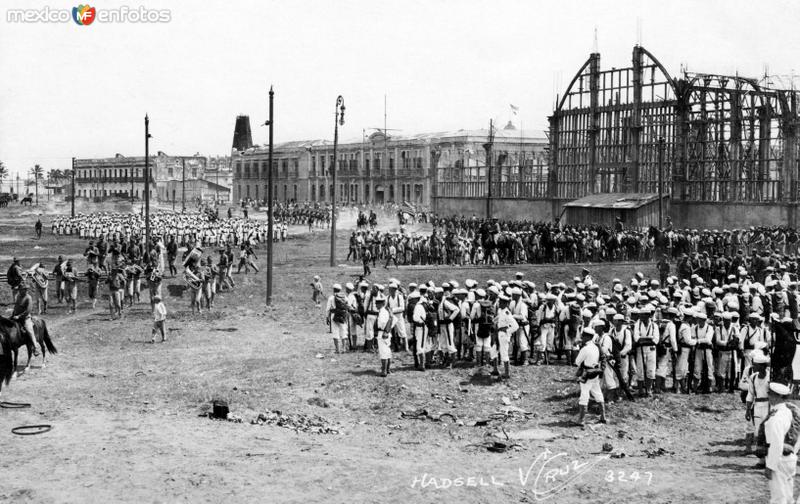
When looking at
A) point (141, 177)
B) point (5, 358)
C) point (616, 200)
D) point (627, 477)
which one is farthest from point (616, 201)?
point (141, 177)

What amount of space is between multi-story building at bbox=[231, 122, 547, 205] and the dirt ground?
43.1 metres

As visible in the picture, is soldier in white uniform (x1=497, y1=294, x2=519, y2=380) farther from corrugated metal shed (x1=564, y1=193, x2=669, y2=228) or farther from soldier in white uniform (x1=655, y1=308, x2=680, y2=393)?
corrugated metal shed (x1=564, y1=193, x2=669, y2=228)

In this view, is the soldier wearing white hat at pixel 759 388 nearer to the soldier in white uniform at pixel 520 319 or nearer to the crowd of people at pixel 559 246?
the soldier in white uniform at pixel 520 319

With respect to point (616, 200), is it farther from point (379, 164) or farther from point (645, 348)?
point (379, 164)

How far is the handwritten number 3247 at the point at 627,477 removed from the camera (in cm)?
1045

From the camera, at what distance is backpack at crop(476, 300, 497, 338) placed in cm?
1630

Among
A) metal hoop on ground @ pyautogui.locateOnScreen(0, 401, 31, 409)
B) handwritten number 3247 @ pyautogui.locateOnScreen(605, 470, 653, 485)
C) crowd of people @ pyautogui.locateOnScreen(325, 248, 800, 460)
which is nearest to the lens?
handwritten number 3247 @ pyautogui.locateOnScreen(605, 470, 653, 485)

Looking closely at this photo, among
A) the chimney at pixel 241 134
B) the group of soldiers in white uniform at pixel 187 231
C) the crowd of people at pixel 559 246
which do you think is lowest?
the crowd of people at pixel 559 246

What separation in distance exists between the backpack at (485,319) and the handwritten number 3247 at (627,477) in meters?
5.82

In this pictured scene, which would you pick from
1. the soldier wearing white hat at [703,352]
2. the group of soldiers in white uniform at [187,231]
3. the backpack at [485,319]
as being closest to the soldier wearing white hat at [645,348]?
the soldier wearing white hat at [703,352]

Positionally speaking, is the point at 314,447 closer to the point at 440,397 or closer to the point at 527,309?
the point at 440,397

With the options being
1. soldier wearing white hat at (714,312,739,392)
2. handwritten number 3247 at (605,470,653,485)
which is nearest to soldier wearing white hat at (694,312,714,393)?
soldier wearing white hat at (714,312,739,392)

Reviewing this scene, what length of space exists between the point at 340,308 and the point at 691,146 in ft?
109

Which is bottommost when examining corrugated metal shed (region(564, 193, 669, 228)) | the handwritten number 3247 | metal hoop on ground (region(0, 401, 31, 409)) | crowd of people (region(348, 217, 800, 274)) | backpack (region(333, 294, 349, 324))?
the handwritten number 3247
